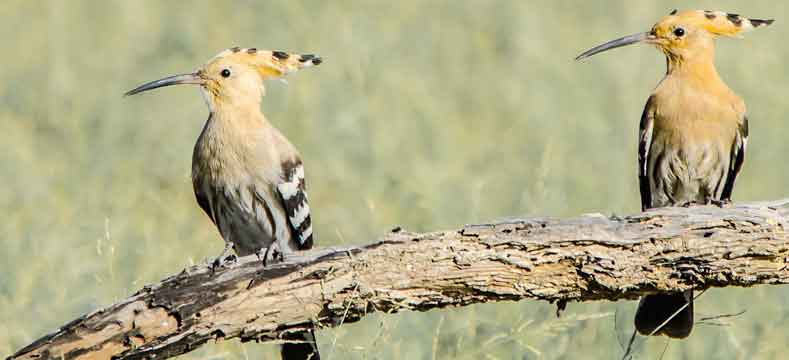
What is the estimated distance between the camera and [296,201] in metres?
4.59

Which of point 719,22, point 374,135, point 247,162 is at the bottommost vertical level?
point 247,162

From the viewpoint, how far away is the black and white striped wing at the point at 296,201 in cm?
455

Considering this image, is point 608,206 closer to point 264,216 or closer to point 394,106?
point 394,106

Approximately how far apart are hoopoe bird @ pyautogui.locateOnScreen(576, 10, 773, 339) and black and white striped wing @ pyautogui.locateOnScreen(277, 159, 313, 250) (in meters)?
1.24

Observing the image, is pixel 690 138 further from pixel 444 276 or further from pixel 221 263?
pixel 221 263

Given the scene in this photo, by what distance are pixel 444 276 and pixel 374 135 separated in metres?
3.87

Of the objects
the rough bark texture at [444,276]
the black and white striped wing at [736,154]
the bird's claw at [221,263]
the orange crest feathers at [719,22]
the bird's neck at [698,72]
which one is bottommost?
the rough bark texture at [444,276]

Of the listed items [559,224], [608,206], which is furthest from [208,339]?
[608,206]

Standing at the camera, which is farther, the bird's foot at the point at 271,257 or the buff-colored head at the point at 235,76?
the buff-colored head at the point at 235,76

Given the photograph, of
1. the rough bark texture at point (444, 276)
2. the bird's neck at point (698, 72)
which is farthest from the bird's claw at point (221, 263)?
the bird's neck at point (698, 72)

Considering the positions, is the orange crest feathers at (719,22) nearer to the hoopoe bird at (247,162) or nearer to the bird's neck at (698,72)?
the bird's neck at (698,72)

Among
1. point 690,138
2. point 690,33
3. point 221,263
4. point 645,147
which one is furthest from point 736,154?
point 221,263

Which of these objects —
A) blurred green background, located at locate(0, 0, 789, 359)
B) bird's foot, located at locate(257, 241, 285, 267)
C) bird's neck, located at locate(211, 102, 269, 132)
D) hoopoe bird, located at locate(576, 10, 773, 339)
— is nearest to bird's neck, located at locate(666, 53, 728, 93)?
hoopoe bird, located at locate(576, 10, 773, 339)

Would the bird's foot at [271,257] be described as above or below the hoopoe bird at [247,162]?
below
